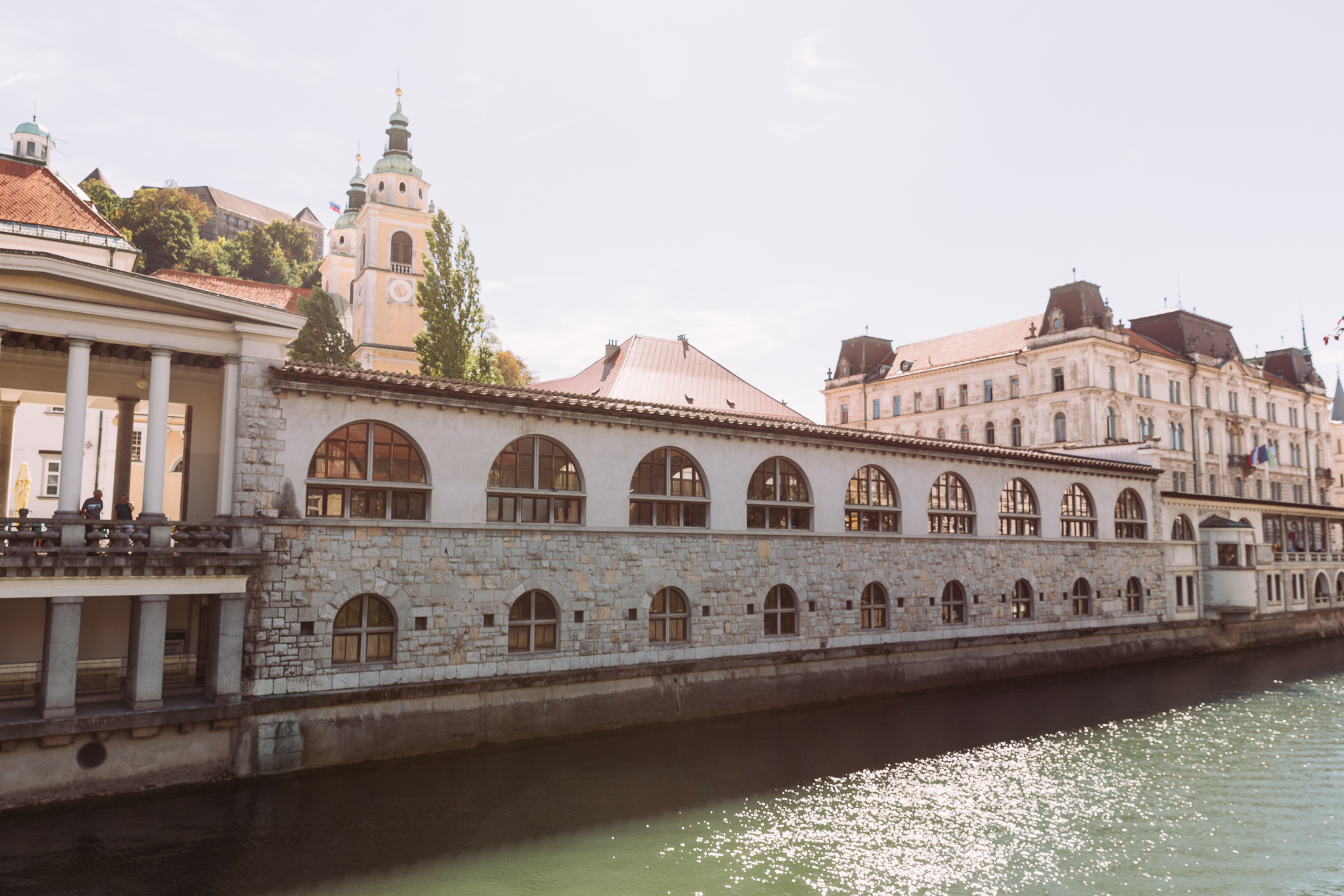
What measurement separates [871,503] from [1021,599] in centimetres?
839

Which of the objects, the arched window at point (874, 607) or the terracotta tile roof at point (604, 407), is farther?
the arched window at point (874, 607)

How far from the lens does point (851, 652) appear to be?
25.5m

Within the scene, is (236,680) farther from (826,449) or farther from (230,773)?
(826,449)

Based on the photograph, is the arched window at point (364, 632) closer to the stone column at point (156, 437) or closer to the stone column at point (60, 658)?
the stone column at point (156, 437)

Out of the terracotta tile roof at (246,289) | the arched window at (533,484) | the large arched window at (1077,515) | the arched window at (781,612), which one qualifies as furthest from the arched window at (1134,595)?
the terracotta tile roof at (246,289)

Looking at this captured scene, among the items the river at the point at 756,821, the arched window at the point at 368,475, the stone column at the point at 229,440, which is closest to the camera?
the river at the point at 756,821

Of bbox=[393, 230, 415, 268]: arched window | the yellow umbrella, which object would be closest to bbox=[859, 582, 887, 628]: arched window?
the yellow umbrella

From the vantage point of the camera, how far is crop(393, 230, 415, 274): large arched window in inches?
2238

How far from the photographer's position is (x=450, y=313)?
37094 mm

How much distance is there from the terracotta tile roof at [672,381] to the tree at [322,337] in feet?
40.0

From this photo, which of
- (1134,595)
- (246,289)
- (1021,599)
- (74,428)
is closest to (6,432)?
(74,428)

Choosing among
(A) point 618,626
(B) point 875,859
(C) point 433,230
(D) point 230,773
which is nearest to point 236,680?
(D) point 230,773

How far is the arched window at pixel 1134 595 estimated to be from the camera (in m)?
35.0

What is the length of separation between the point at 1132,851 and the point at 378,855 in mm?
12378
